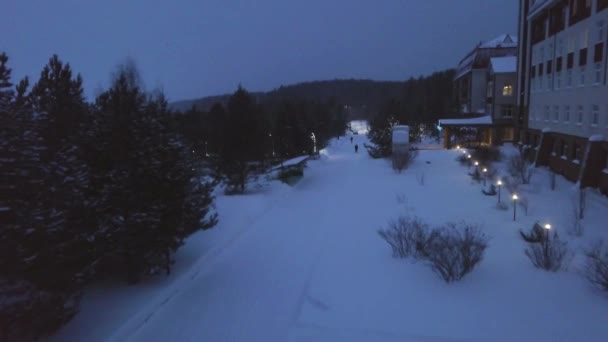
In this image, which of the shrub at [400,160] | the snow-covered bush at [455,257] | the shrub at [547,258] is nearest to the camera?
the snow-covered bush at [455,257]

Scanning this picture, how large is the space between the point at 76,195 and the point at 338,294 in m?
4.90

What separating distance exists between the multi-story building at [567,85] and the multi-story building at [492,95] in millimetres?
6394

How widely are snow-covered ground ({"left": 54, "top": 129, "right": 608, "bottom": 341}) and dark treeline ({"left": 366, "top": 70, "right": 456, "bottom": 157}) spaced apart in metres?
21.9

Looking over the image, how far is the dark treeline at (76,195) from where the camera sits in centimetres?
566

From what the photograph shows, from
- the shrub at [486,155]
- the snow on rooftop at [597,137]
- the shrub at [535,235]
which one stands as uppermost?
the snow on rooftop at [597,137]

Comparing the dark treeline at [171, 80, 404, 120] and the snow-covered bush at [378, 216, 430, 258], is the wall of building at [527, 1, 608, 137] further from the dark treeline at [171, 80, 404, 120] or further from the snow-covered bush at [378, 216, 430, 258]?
the dark treeline at [171, 80, 404, 120]

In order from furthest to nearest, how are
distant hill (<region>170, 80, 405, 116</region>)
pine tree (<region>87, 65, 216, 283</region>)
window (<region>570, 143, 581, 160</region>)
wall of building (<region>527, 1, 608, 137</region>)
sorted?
distant hill (<region>170, 80, 405, 116</region>) < window (<region>570, 143, 581, 160</region>) < wall of building (<region>527, 1, 608, 137</region>) < pine tree (<region>87, 65, 216, 283</region>)

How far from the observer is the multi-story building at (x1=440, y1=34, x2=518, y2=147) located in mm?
39344

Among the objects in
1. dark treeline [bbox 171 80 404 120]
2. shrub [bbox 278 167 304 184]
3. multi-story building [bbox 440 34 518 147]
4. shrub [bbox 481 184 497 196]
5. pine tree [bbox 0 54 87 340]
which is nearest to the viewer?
pine tree [bbox 0 54 87 340]

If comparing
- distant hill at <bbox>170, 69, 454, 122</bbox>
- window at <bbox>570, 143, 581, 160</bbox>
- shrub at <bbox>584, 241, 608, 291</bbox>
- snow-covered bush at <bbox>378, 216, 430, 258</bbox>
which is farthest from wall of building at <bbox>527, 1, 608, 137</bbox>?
distant hill at <bbox>170, 69, 454, 122</bbox>

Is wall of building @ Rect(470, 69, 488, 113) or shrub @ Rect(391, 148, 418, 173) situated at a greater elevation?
wall of building @ Rect(470, 69, 488, 113)

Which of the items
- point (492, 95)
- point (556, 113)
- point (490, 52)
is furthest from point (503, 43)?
point (556, 113)

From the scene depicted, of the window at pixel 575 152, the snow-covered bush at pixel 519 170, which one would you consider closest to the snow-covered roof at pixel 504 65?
the window at pixel 575 152

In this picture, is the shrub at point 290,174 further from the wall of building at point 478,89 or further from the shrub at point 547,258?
the wall of building at point 478,89
